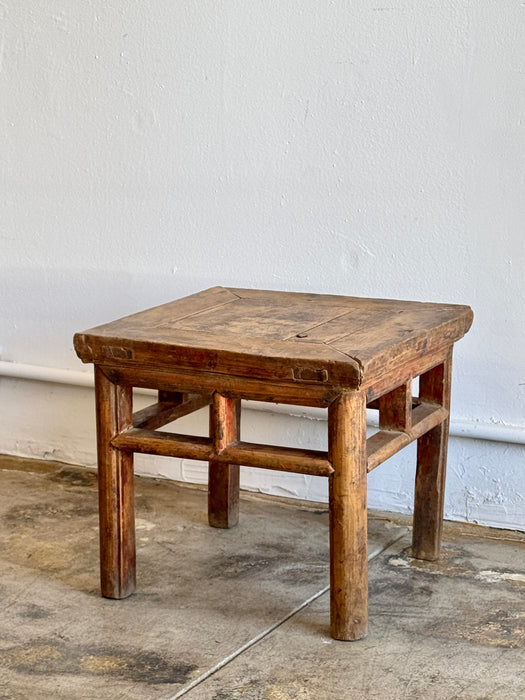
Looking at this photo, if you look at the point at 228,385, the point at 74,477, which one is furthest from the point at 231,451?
the point at 74,477

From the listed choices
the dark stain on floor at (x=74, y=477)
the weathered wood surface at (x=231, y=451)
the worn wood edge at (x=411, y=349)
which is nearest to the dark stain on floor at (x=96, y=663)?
the weathered wood surface at (x=231, y=451)

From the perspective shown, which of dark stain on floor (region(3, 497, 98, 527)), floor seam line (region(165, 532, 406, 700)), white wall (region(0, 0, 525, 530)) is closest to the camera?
floor seam line (region(165, 532, 406, 700))

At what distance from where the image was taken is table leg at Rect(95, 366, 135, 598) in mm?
1862

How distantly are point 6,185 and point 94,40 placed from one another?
448 millimetres

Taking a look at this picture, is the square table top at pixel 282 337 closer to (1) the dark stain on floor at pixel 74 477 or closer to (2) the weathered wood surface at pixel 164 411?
(2) the weathered wood surface at pixel 164 411

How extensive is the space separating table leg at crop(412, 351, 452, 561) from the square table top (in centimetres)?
11

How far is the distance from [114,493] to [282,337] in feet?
1.39

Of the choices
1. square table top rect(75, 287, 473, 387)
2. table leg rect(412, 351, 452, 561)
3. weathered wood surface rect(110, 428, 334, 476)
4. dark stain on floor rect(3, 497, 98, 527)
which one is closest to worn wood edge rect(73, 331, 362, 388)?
square table top rect(75, 287, 473, 387)

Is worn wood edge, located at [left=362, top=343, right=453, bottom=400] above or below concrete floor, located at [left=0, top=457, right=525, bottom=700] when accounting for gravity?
above

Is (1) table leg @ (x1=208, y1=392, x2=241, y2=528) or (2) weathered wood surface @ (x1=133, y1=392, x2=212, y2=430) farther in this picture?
(1) table leg @ (x1=208, y1=392, x2=241, y2=528)

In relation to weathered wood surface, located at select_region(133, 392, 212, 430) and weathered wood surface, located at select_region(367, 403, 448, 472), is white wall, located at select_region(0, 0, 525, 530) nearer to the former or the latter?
weathered wood surface, located at select_region(367, 403, 448, 472)

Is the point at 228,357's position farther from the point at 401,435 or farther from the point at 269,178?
the point at 269,178

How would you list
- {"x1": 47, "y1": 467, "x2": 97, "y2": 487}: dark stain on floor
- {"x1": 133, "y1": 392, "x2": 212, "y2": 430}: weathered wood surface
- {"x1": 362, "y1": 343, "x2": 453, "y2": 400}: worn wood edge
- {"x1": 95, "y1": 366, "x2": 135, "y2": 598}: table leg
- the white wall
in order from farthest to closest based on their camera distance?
1. {"x1": 47, "y1": 467, "x2": 97, "y2": 487}: dark stain on floor
2. the white wall
3. {"x1": 133, "y1": 392, "x2": 212, "y2": 430}: weathered wood surface
4. {"x1": 95, "y1": 366, "x2": 135, "y2": 598}: table leg
5. {"x1": 362, "y1": 343, "x2": 453, "y2": 400}: worn wood edge

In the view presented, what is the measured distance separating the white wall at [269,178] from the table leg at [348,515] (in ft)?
2.13
